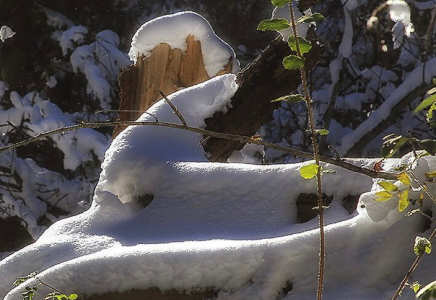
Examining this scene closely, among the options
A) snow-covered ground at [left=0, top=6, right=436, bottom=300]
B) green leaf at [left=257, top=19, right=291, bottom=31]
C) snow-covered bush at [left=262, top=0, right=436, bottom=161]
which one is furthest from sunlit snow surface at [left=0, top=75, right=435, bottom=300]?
snow-covered bush at [left=262, top=0, right=436, bottom=161]

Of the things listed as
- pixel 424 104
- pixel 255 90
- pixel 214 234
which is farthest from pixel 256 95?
pixel 424 104

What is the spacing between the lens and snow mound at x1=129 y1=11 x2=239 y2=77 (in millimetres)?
3301

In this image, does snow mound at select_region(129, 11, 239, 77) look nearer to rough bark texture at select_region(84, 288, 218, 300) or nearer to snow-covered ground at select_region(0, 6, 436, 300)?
snow-covered ground at select_region(0, 6, 436, 300)

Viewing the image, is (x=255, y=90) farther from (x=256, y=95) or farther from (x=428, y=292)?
(x=428, y=292)

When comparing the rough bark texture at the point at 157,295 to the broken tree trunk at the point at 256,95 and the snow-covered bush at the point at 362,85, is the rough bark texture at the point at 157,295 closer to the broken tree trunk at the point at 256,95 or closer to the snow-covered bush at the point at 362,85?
the broken tree trunk at the point at 256,95

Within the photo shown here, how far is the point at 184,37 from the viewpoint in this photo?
3373 millimetres

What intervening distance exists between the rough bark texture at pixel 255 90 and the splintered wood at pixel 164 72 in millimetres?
665

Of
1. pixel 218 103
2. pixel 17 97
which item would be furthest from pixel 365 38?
pixel 218 103

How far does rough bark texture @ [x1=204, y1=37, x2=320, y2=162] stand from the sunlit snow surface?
51cm

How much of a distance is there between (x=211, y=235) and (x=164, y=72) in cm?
193

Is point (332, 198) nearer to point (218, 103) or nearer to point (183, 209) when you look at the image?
point (183, 209)

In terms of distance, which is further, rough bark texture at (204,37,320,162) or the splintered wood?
the splintered wood

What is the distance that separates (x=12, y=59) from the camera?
708cm

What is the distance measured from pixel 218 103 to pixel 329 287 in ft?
4.76
